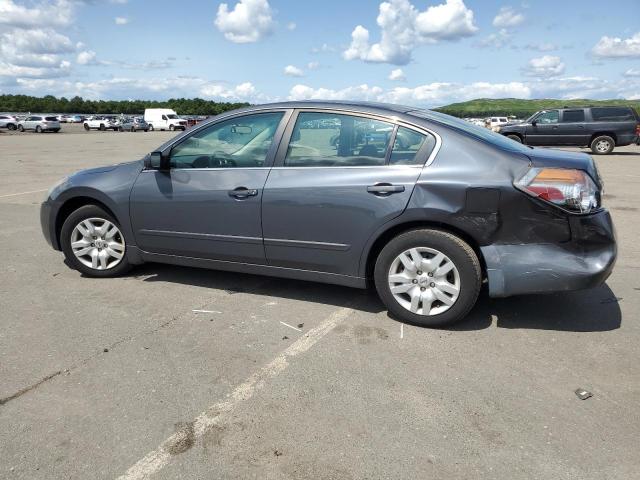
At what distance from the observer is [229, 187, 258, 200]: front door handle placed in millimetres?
4121

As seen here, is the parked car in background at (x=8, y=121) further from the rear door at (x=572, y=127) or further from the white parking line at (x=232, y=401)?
the white parking line at (x=232, y=401)

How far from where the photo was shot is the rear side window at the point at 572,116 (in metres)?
20.0

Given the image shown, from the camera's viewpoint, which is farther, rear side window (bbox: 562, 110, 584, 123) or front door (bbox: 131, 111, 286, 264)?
rear side window (bbox: 562, 110, 584, 123)

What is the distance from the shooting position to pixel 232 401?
2.88m

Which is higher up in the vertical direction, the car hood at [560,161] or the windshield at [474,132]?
the windshield at [474,132]

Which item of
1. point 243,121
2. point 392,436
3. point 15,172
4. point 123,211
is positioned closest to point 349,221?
point 243,121

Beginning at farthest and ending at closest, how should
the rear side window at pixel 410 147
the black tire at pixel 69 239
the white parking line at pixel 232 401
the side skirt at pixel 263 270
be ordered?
the black tire at pixel 69 239
the side skirt at pixel 263 270
the rear side window at pixel 410 147
the white parking line at pixel 232 401

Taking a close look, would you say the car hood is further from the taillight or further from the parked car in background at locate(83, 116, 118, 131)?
Answer: the parked car in background at locate(83, 116, 118, 131)

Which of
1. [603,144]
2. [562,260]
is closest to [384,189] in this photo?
[562,260]

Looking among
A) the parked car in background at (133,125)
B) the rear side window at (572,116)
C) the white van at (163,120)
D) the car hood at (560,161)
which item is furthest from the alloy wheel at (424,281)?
the parked car in background at (133,125)

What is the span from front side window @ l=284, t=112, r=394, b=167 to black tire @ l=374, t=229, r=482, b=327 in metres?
0.62

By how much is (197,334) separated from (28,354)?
3.57 ft

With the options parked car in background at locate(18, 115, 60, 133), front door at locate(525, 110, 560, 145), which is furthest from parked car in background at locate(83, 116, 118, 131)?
front door at locate(525, 110, 560, 145)

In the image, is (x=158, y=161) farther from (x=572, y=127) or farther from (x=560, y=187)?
(x=572, y=127)
